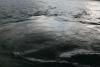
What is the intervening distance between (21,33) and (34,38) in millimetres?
842

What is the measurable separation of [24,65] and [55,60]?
2.61ft

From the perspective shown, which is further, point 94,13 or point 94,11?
point 94,11

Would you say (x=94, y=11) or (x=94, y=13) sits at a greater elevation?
(x=94, y=13)

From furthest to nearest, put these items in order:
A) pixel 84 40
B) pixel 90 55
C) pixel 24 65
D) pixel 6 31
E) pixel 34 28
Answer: pixel 34 28 < pixel 6 31 < pixel 84 40 < pixel 90 55 < pixel 24 65

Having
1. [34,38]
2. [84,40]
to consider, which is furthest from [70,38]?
[34,38]

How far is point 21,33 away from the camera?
6793 mm

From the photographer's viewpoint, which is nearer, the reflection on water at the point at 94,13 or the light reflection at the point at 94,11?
the reflection on water at the point at 94,13

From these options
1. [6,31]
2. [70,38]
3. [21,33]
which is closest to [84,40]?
[70,38]

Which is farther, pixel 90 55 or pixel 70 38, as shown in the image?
pixel 70 38

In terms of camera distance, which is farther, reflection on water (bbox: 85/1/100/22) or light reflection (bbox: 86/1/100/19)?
light reflection (bbox: 86/1/100/19)

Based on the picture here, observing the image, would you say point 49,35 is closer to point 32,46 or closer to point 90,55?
point 32,46

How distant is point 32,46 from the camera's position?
17.9ft

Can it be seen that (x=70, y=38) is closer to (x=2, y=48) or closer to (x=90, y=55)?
(x=90, y=55)

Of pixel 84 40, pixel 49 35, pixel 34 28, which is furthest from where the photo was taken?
pixel 34 28
